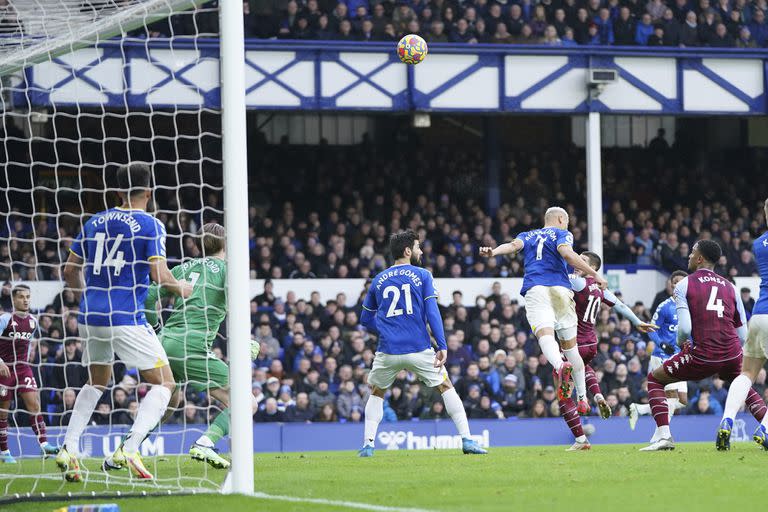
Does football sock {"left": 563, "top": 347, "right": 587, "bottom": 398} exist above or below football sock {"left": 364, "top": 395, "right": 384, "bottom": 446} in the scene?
above

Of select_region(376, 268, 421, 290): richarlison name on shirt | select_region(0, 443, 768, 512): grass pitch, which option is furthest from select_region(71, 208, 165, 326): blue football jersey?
select_region(376, 268, 421, 290): richarlison name on shirt

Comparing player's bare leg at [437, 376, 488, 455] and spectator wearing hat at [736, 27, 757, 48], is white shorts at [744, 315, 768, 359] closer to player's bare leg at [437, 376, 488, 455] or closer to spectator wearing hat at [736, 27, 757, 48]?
player's bare leg at [437, 376, 488, 455]

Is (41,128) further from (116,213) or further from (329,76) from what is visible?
(116,213)

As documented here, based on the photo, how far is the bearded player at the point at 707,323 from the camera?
1166 cm

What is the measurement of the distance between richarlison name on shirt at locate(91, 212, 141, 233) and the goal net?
0.79 feet

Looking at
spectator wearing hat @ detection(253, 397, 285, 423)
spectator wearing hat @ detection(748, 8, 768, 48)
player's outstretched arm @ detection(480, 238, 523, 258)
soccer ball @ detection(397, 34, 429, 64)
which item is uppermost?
spectator wearing hat @ detection(748, 8, 768, 48)

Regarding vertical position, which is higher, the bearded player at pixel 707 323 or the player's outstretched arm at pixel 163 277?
the player's outstretched arm at pixel 163 277

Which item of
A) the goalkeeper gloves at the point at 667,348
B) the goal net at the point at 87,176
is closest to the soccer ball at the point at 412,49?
the goal net at the point at 87,176

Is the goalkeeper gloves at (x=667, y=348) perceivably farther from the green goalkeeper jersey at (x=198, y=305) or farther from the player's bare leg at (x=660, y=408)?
the green goalkeeper jersey at (x=198, y=305)

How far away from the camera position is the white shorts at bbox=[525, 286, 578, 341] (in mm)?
12734

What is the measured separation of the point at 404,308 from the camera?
11.9m

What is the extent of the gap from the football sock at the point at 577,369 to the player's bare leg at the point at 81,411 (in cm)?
541

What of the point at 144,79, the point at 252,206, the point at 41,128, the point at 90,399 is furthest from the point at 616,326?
the point at 90,399

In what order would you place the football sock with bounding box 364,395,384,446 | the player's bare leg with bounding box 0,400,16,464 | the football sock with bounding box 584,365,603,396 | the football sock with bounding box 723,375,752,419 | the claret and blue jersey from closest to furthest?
the football sock with bounding box 723,375,752,419, the claret and blue jersey, the football sock with bounding box 364,395,384,446, the player's bare leg with bounding box 0,400,16,464, the football sock with bounding box 584,365,603,396
